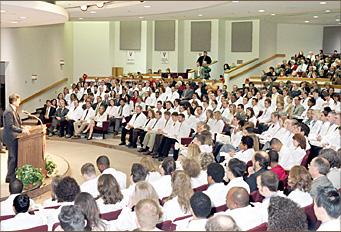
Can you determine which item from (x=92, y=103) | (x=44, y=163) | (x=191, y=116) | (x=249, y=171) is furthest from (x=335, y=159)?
(x=92, y=103)

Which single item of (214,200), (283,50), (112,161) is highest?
(283,50)

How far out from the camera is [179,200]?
5.13 m

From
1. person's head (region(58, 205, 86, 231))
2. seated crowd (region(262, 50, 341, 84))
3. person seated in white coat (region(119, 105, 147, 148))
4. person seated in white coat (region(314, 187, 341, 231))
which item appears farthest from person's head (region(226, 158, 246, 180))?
seated crowd (region(262, 50, 341, 84))

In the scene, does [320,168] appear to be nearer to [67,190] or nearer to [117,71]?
[67,190]

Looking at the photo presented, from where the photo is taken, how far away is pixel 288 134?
9.64 m

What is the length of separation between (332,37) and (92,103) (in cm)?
1659

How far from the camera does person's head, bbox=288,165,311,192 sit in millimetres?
5434

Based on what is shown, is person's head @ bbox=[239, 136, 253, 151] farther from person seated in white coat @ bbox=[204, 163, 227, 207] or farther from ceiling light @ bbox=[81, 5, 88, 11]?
ceiling light @ bbox=[81, 5, 88, 11]

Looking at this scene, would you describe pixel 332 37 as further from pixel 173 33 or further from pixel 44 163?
pixel 44 163

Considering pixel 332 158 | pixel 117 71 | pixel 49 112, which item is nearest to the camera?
pixel 332 158

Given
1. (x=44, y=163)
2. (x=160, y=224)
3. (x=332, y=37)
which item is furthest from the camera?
(x=332, y=37)

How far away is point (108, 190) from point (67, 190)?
1.29 ft

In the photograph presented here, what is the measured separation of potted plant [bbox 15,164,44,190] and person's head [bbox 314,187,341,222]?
5.32 m

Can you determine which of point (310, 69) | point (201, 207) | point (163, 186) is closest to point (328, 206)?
point (201, 207)
